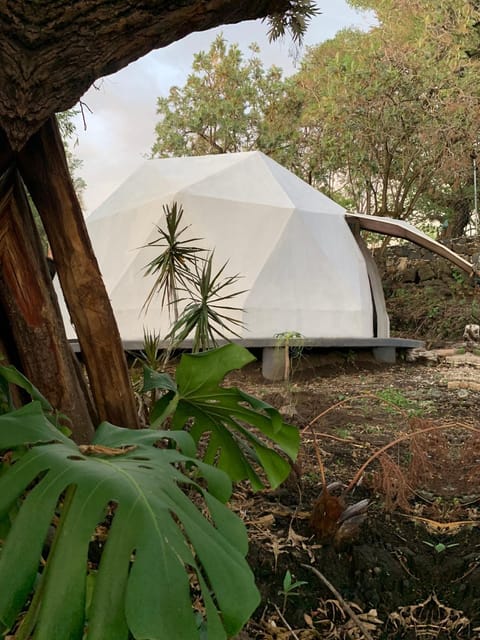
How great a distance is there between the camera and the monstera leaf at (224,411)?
1672mm

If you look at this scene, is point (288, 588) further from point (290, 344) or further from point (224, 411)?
point (290, 344)

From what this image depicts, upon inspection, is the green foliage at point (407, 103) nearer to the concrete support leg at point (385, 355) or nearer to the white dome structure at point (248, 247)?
the white dome structure at point (248, 247)

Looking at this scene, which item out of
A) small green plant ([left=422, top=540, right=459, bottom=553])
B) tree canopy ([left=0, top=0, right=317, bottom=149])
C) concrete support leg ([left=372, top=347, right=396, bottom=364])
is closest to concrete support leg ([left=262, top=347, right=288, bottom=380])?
concrete support leg ([left=372, top=347, right=396, bottom=364])

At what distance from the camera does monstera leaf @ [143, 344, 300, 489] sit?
5.49 feet

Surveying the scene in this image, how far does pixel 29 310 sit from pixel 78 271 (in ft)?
0.77

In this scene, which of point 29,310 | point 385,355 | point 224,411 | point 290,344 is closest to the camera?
point 224,411

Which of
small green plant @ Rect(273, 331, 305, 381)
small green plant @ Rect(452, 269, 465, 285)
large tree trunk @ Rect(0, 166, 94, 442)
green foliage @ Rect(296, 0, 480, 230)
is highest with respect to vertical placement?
green foliage @ Rect(296, 0, 480, 230)

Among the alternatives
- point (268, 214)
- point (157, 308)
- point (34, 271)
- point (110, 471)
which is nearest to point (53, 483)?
point (110, 471)

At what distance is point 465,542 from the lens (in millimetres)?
2373

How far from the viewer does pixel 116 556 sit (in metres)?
0.89

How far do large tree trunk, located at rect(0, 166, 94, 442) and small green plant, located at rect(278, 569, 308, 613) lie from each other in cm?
87

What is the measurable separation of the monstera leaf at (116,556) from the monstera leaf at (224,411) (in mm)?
575

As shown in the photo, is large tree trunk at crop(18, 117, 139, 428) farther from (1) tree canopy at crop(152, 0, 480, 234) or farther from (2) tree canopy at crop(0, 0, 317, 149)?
(1) tree canopy at crop(152, 0, 480, 234)

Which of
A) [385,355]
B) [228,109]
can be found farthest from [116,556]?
[228,109]
